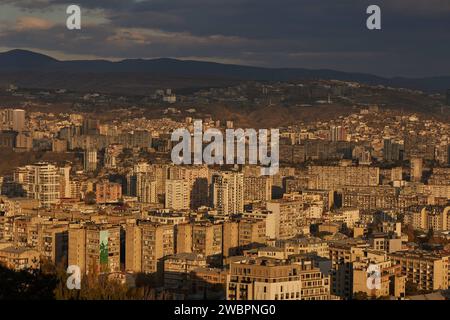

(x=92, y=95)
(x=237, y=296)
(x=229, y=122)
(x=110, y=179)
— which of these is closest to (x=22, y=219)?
(x=237, y=296)

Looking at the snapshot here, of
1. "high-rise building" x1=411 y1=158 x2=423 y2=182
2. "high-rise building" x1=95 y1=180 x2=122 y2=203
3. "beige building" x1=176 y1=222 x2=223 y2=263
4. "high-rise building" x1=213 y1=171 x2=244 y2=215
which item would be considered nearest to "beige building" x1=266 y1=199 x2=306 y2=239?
"high-rise building" x1=213 y1=171 x2=244 y2=215

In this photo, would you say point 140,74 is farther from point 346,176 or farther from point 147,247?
point 147,247

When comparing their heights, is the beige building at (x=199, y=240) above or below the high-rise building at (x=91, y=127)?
below

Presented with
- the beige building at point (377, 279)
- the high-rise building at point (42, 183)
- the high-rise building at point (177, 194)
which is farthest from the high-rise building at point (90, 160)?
the beige building at point (377, 279)

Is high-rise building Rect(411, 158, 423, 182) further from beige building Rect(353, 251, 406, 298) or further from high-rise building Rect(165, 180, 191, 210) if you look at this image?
beige building Rect(353, 251, 406, 298)

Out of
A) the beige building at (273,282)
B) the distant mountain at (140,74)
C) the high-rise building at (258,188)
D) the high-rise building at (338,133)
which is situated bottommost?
the high-rise building at (258,188)

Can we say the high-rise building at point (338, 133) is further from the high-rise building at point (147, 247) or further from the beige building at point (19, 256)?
the beige building at point (19, 256)

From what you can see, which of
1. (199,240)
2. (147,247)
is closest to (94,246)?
(147,247)
